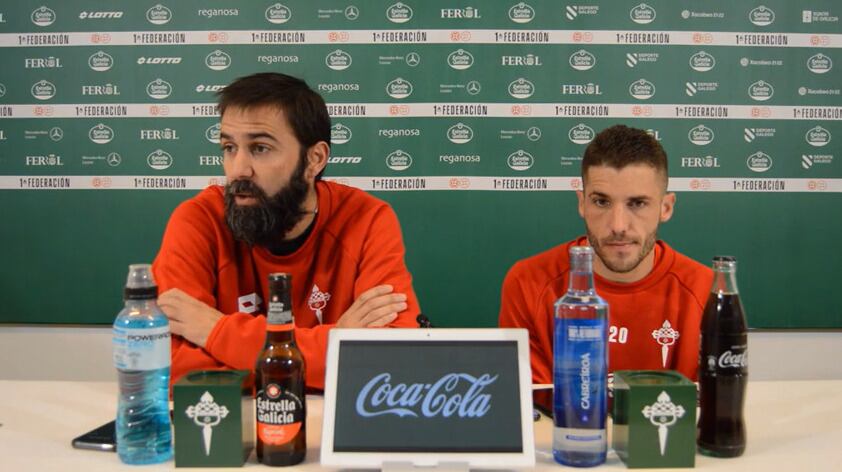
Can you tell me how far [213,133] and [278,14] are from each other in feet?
1.87

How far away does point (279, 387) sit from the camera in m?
1.03

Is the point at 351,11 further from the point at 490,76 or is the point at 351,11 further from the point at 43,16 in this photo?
the point at 43,16

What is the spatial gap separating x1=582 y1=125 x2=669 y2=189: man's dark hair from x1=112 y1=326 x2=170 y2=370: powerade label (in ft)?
3.88

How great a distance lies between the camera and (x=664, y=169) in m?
1.85

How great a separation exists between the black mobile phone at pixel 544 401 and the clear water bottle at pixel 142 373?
2.18 ft

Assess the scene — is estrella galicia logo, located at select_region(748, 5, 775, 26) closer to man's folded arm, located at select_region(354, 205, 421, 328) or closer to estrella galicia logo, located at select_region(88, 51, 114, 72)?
man's folded arm, located at select_region(354, 205, 421, 328)

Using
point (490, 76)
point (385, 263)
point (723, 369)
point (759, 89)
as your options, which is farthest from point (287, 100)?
point (759, 89)

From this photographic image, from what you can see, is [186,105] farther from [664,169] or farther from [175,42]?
[664,169]

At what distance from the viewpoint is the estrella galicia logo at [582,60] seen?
2.90 m

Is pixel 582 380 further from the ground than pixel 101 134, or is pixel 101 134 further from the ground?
pixel 101 134

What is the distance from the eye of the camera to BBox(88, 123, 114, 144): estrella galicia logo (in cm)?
296

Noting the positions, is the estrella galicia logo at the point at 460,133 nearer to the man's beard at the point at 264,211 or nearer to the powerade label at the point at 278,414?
the man's beard at the point at 264,211

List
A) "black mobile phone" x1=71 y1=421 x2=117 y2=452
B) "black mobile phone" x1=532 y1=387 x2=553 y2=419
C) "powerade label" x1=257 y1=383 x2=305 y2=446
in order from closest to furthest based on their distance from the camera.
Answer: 1. "powerade label" x1=257 y1=383 x2=305 y2=446
2. "black mobile phone" x1=71 y1=421 x2=117 y2=452
3. "black mobile phone" x1=532 y1=387 x2=553 y2=419

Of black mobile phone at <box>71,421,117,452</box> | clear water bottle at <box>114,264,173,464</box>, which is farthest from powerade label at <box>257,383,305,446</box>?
black mobile phone at <box>71,421,117,452</box>
